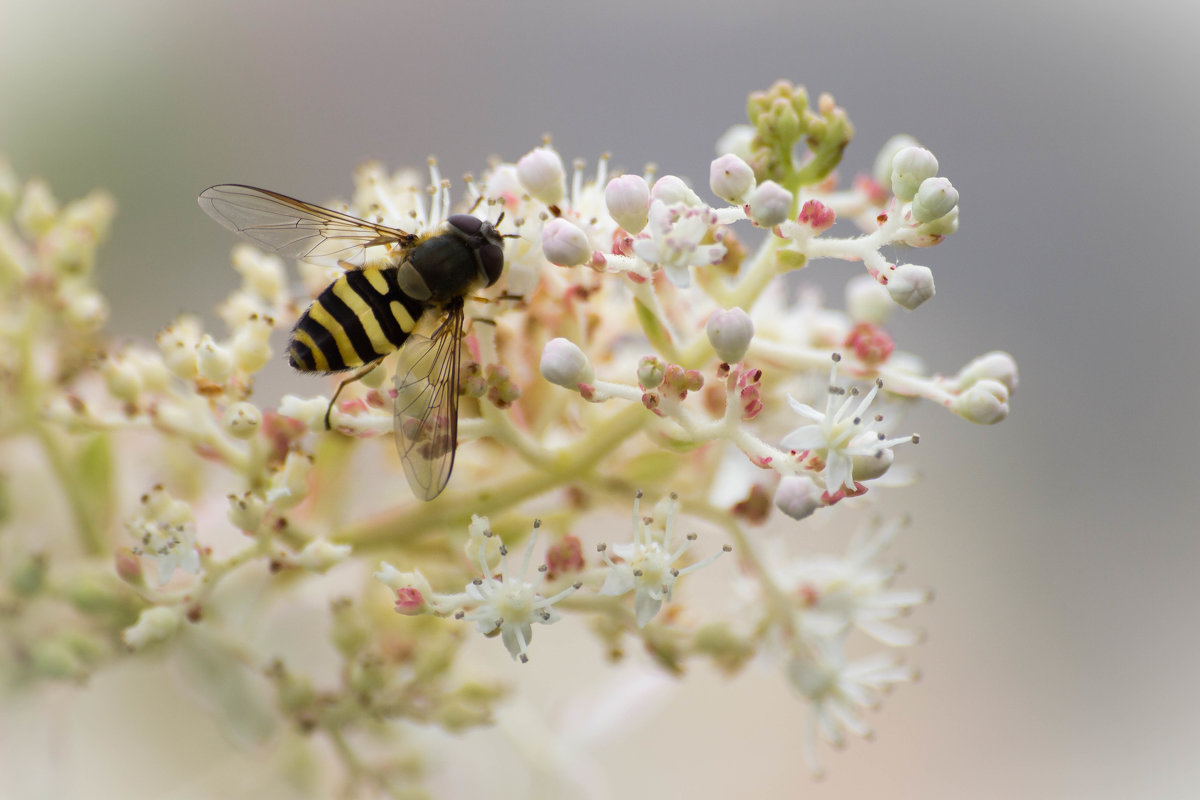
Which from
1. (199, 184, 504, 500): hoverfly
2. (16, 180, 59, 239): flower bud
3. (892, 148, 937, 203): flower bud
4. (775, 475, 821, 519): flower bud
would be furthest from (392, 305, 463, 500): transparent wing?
(16, 180, 59, 239): flower bud

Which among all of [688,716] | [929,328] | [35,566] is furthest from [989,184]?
[35,566]

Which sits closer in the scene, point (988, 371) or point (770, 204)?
point (770, 204)

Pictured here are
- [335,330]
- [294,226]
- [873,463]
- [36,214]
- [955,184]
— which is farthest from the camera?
[955,184]

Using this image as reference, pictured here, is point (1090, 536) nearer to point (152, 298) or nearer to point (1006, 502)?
point (1006, 502)

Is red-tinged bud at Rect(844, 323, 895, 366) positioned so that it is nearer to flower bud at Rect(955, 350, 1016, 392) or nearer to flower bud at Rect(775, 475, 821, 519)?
flower bud at Rect(955, 350, 1016, 392)

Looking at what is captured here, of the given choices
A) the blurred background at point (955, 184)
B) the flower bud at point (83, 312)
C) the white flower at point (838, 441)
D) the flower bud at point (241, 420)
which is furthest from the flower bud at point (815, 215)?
the blurred background at point (955, 184)

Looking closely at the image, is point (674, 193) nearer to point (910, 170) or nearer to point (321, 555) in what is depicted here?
point (910, 170)

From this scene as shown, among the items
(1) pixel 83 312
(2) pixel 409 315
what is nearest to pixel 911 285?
(2) pixel 409 315
